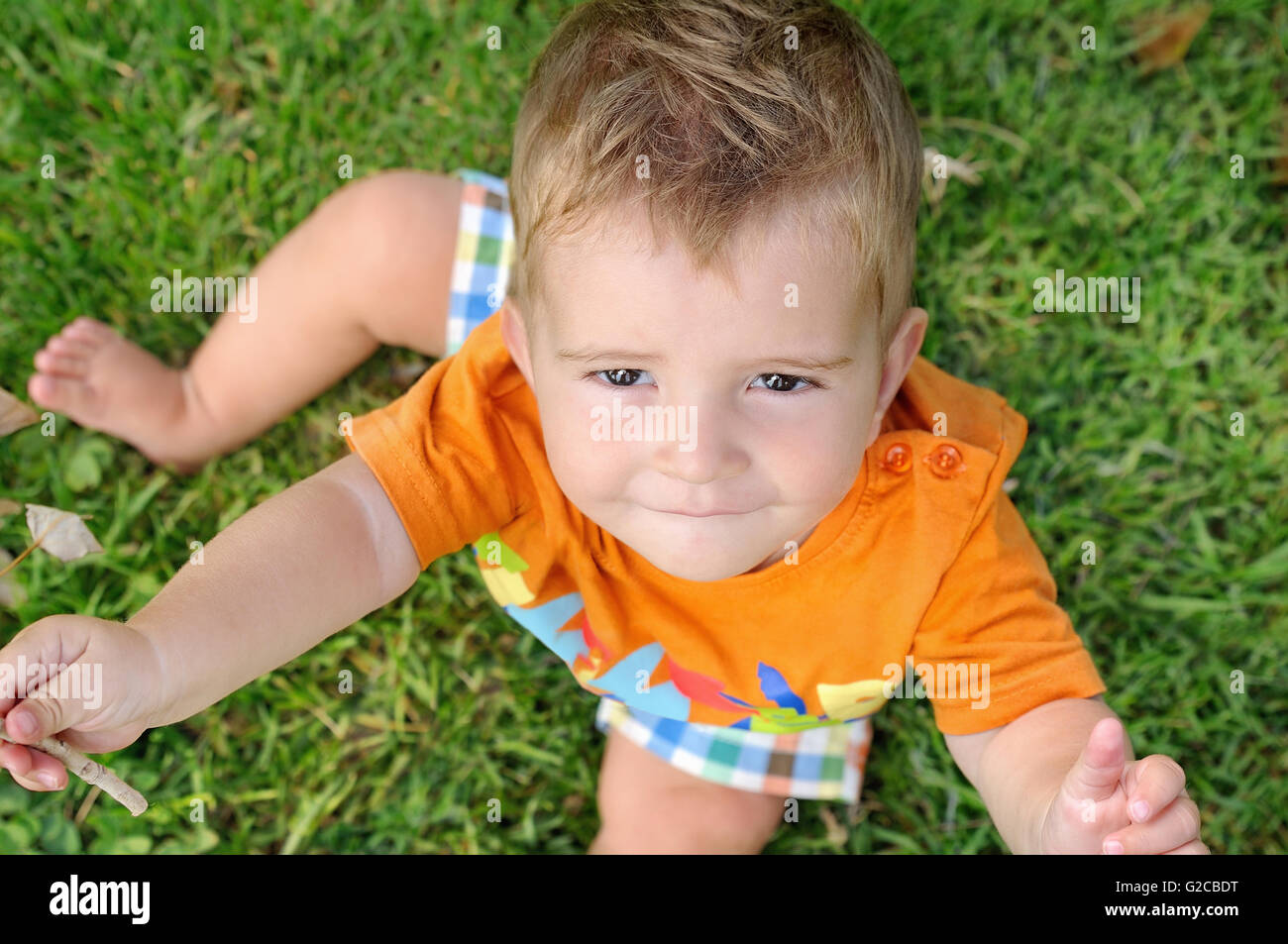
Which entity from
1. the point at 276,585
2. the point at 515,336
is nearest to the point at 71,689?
the point at 276,585

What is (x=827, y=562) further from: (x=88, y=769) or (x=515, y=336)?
(x=88, y=769)

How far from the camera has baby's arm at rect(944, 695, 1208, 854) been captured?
1.31 m

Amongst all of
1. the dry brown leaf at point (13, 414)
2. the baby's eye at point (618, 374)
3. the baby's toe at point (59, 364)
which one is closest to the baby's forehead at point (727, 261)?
the baby's eye at point (618, 374)

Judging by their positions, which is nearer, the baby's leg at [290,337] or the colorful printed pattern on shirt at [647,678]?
the colorful printed pattern on shirt at [647,678]

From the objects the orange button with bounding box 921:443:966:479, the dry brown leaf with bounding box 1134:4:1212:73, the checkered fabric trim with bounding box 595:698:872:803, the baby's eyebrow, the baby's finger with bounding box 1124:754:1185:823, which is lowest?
the checkered fabric trim with bounding box 595:698:872:803

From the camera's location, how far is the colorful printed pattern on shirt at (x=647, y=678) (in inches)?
74.2

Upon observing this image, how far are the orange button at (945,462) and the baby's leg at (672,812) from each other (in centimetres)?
88

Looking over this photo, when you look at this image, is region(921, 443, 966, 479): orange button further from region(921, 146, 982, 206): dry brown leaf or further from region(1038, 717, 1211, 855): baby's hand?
region(921, 146, 982, 206): dry brown leaf

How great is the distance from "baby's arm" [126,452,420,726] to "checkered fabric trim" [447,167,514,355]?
1.95 ft

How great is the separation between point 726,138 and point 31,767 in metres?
1.09
